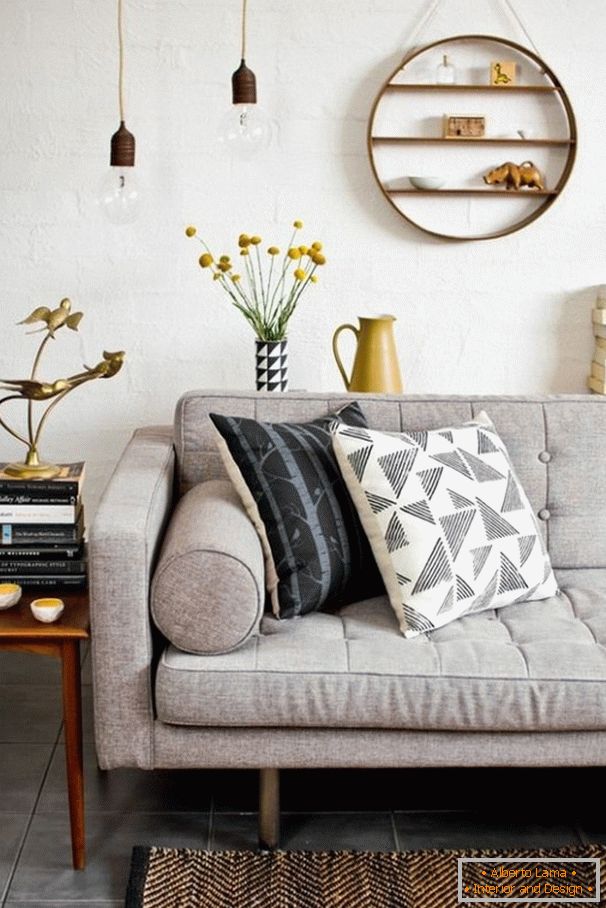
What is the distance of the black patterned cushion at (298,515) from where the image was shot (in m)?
2.35

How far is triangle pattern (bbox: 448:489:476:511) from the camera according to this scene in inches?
94.8

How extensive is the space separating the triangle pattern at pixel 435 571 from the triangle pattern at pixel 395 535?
0.06 meters

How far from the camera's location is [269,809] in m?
2.29

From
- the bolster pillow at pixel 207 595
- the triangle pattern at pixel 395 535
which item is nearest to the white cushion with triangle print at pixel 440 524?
the triangle pattern at pixel 395 535

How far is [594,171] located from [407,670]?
1.92m

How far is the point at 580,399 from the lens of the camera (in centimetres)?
282

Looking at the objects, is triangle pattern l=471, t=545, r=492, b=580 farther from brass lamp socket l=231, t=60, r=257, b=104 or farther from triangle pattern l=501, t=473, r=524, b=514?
brass lamp socket l=231, t=60, r=257, b=104

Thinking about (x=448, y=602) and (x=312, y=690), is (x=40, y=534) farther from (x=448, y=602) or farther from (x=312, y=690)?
(x=448, y=602)

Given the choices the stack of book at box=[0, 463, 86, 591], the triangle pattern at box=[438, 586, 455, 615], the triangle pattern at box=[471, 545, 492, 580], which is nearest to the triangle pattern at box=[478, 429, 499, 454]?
the triangle pattern at box=[471, 545, 492, 580]

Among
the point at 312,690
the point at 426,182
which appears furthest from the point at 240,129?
the point at 312,690

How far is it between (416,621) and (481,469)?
1.33ft

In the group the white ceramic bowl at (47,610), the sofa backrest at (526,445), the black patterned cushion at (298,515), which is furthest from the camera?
the sofa backrest at (526,445)

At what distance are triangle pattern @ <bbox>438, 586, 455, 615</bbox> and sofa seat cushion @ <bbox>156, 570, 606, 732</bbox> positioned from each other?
103mm

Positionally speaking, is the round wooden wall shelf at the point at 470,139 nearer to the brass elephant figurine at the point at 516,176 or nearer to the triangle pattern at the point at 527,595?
the brass elephant figurine at the point at 516,176
